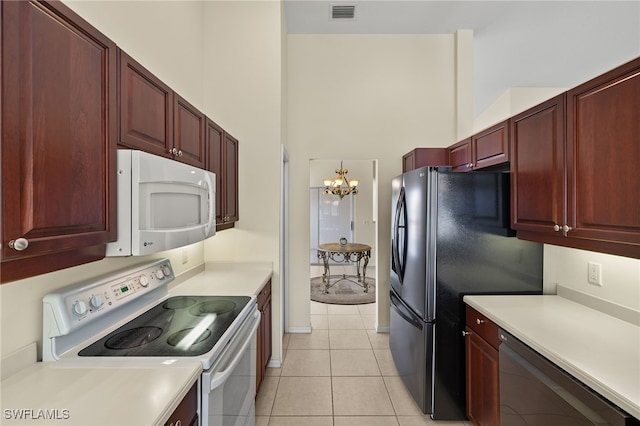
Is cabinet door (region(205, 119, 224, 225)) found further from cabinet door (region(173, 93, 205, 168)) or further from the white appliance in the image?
the white appliance

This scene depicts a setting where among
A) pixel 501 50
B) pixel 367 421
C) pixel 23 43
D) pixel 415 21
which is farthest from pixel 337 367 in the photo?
pixel 501 50

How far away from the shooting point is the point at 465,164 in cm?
271

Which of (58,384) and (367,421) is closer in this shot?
(58,384)

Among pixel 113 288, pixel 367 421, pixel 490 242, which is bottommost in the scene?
pixel 367 421

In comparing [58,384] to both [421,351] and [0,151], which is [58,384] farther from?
[421,351]

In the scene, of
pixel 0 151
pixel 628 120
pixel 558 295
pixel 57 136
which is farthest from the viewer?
pixel 558 295

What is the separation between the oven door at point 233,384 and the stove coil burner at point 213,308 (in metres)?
0.13

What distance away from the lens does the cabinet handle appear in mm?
787

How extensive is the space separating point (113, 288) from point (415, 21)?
12.2 ft

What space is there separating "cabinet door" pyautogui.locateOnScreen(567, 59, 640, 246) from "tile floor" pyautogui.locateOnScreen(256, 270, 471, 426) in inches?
63.6

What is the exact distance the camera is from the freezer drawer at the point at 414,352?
2051mm

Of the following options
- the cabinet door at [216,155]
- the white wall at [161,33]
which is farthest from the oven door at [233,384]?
the white wall at [161,33]

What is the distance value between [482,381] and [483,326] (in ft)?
1.14

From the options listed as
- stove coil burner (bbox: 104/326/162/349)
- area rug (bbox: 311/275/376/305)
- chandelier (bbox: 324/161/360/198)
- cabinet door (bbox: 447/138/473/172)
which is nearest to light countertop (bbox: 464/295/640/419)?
cabinet door (bbox: 447/138/473/172)
